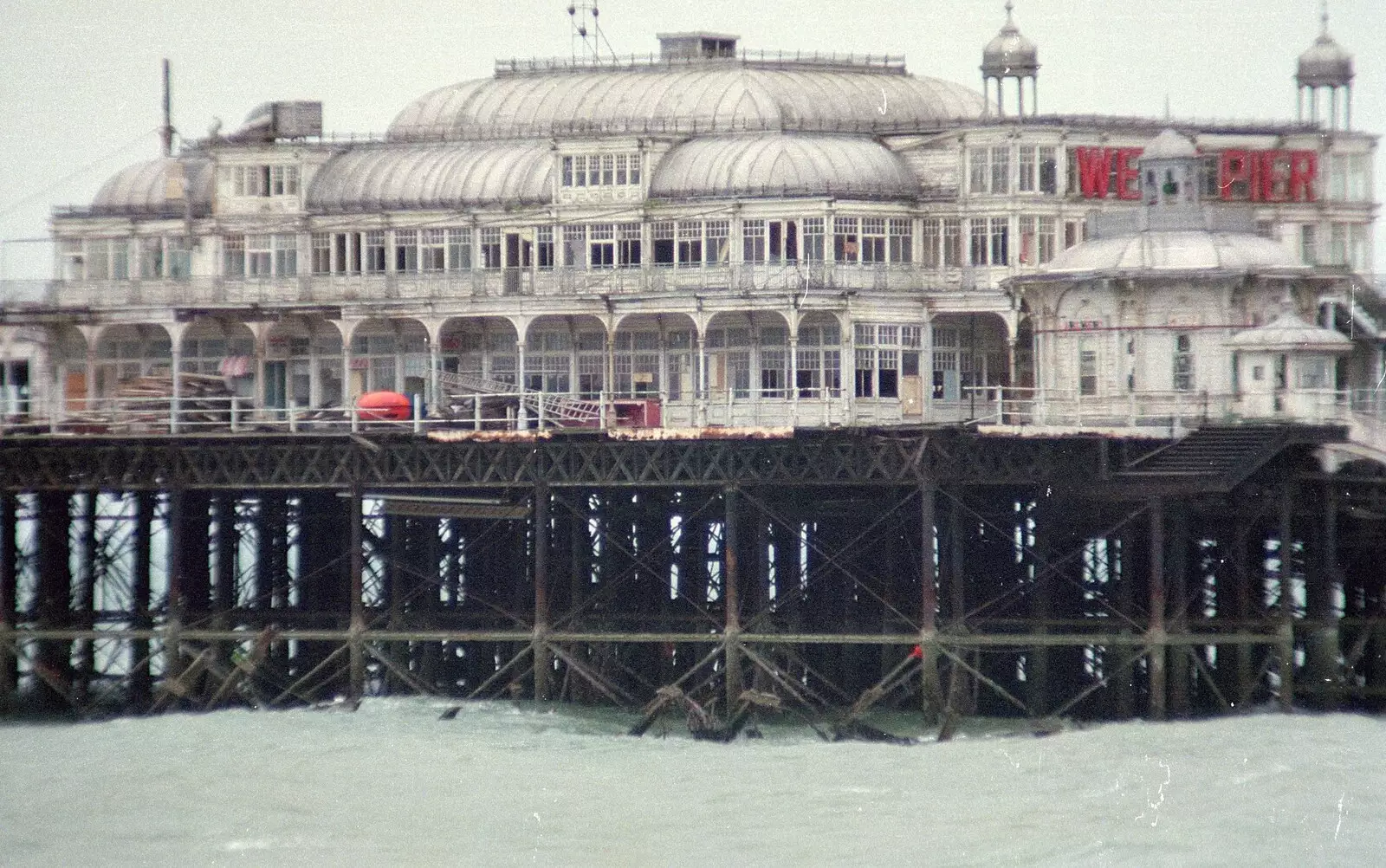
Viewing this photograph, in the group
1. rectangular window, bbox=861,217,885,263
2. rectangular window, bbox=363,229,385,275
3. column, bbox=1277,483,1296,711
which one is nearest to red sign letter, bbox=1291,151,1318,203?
rectangular window, bbox=861,217,885,263

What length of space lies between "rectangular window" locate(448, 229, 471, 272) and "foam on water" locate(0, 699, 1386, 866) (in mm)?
23162

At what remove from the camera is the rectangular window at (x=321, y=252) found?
302ft

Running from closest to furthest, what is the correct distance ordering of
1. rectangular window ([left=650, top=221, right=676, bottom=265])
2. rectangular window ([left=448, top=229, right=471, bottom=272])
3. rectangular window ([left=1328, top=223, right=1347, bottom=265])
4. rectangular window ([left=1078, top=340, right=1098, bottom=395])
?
rectangular window ([left=1078, top=340, right=1098, bottom=395]), rectangular window ([left=650, top=221, right=676, bottom=265]), rectangular window ([left=1328, top=223, right=1347, bottom=265]), rectangular window ([left=448, top=229, right=471, bottom=272])

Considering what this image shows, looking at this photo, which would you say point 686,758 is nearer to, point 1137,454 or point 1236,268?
point 1137,454

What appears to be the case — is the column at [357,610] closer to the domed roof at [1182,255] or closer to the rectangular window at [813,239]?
the rectangular window at [813,239]

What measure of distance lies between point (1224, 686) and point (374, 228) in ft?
105

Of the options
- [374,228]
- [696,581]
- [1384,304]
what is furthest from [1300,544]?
[374,228]

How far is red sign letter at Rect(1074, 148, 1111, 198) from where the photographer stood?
8725 centimetres

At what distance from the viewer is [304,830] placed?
59.1m

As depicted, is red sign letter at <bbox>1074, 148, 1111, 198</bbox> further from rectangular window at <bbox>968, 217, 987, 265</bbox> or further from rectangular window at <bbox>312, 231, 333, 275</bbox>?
rectangular window at <bbox>312, 231, 333, 275</bbox>

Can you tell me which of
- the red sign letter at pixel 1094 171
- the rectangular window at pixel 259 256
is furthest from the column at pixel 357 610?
the red sign letter at pixel 1094 171

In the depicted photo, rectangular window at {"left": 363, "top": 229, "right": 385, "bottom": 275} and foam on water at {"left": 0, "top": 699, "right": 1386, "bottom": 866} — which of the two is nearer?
foam on water at {"left": 0, "top": 699, "right": 1386, "bottom": 866}

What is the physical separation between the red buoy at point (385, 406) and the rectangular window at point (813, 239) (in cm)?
1366

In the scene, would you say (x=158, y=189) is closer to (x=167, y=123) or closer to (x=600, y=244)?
(x=167, y=123)
